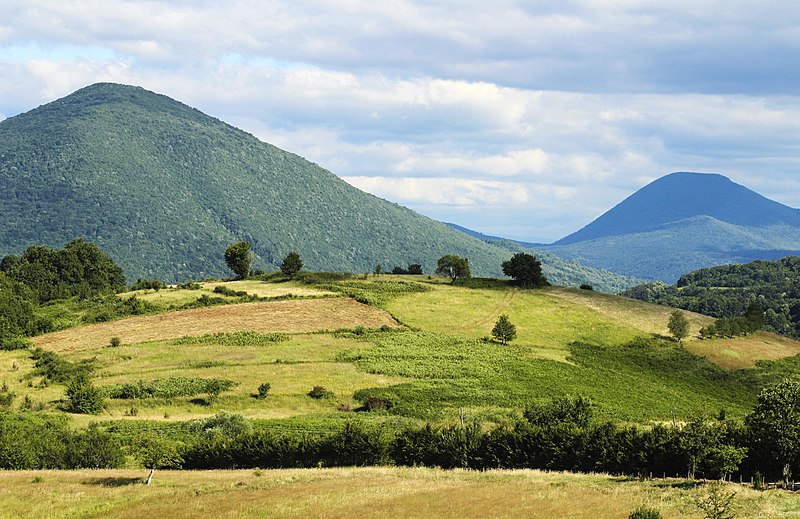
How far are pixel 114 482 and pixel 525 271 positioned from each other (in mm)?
109547

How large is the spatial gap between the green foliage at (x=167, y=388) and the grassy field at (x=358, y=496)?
27.1 meters

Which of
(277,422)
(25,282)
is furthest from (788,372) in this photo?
(25,282)

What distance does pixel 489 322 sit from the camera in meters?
122

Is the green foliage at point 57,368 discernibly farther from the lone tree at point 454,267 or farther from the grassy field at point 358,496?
the lone tree at point 454,267

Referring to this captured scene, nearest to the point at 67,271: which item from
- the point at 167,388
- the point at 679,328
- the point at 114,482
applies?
the point at 167,388

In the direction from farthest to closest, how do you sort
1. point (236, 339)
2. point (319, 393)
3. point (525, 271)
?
point (525, 271)
point (236, 339)
point (319, 393)

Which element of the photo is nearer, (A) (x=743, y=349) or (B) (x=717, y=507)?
(B) (x=717, y=507)

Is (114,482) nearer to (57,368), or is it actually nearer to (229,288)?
(57,368)

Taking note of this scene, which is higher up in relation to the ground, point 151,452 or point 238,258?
point 238,258

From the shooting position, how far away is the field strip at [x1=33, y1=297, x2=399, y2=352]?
10206 cm

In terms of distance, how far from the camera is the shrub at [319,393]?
8150 centimetres

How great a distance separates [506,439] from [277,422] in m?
24.4

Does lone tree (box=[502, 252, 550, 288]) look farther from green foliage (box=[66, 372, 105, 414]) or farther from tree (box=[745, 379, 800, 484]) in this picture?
tree (box=[745, 379, 800, 484])

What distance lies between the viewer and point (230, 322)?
111062mm
